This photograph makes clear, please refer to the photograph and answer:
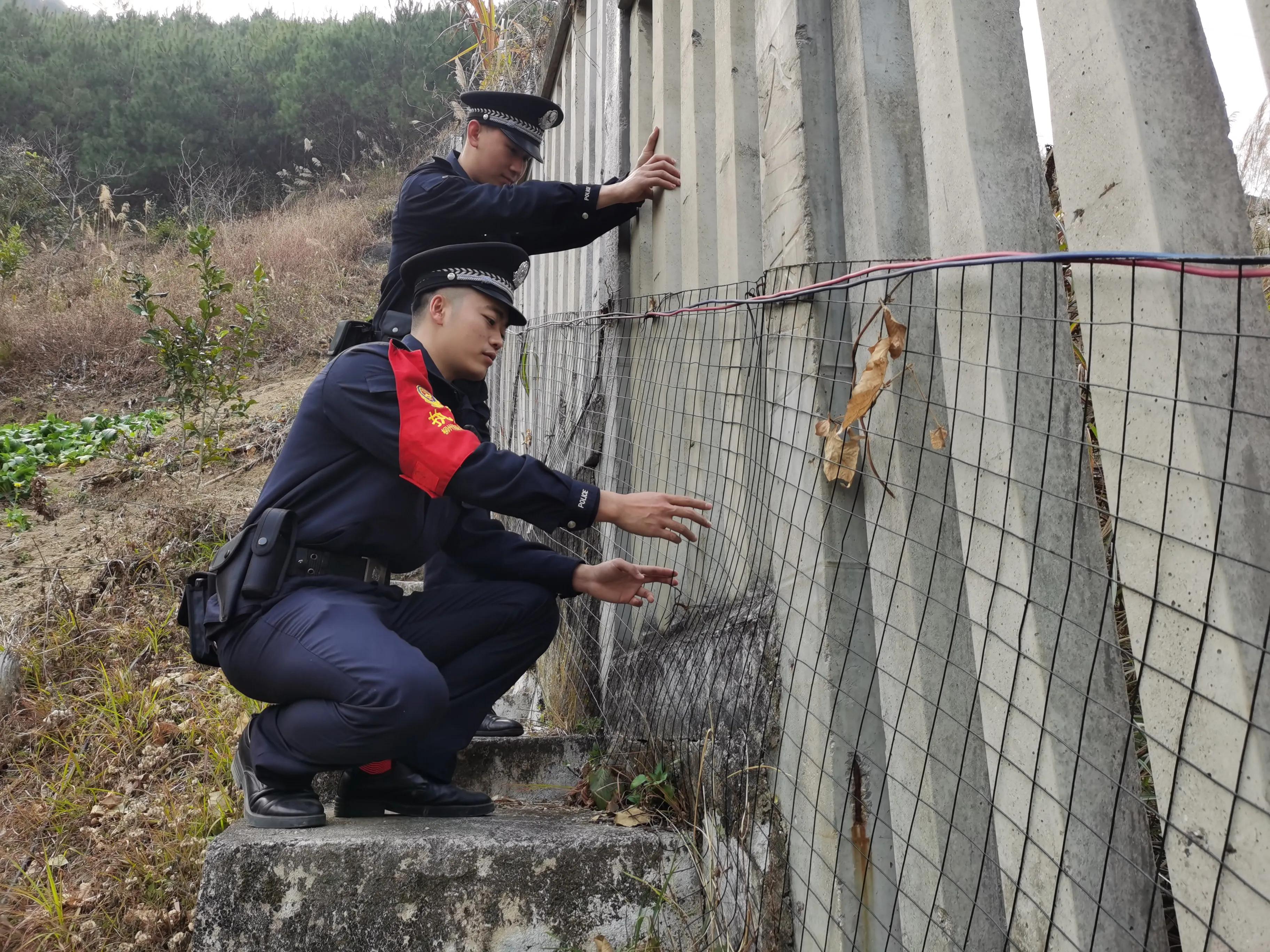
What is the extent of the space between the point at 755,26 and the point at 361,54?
593 inches

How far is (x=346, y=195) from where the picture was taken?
1397 centimetres

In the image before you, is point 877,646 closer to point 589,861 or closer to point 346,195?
point 589,861

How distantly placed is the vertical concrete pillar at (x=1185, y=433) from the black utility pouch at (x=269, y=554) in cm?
176

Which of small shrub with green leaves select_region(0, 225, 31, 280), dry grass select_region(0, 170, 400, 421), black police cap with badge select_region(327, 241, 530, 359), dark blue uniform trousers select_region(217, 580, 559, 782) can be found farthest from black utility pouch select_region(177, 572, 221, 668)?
small shrub with green leaves select_region(0, 225, 31, 280)

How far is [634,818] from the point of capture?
2092 millimetres

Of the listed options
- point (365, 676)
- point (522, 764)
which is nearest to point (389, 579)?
point (365, 676)

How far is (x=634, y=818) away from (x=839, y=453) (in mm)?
963

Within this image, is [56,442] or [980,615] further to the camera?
[56,442]

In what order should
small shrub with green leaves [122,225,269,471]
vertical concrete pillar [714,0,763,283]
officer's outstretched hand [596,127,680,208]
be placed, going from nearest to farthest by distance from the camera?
1. vertical concrete pillar [714,0,763,283]
2. officer's outstretched hand [596,127,680,208]
3. small shrub with green leaves [122,225,269,471]

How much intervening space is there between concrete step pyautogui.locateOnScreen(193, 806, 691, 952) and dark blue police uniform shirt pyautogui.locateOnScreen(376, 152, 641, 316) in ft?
5.90

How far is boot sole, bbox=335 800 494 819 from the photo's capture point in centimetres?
232

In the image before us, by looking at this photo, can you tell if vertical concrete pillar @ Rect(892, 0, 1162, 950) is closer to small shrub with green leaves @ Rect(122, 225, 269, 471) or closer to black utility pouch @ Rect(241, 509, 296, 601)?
black utility pouch @ Rect(241, 509, 296, 601)

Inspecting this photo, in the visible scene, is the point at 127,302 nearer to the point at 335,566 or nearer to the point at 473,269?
the point at 473,269

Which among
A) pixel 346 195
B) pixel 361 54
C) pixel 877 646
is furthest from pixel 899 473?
pixel 361 54
